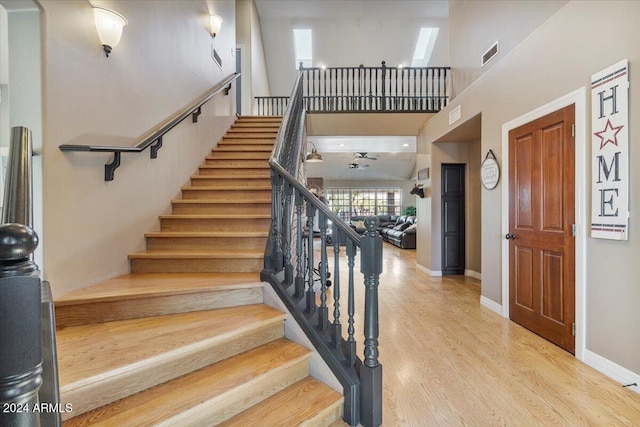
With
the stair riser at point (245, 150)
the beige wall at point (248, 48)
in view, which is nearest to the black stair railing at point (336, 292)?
the stair riser at point (245, 150)

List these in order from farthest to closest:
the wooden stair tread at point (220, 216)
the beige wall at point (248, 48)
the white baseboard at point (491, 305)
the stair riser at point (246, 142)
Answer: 1. the beige wall at point (248, 48)
2. the stair riser at point (246, 142)
3. the white baseboard at point (491, 305)
4. the wooden stair tread at point (220, 216)

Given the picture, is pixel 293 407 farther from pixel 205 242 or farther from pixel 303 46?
pixel 303 46

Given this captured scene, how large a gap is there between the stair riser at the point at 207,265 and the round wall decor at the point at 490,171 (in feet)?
9.07

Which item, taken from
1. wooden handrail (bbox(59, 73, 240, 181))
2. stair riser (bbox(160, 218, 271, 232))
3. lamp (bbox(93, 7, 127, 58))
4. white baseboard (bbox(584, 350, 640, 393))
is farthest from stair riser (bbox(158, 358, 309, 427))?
lamp (bbox(93, 7, 127, 58))

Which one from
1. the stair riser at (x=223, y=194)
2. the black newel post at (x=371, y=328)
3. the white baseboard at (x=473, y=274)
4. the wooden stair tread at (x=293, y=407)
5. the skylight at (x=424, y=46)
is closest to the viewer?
the wooden stair tread at (x=293, y=407)

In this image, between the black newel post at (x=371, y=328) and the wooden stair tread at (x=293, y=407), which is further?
the black newel post at (x=371, y=328)

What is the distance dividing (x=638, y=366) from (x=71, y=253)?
11.7ft

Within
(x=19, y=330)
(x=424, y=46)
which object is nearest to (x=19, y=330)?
(x=19, y=330)

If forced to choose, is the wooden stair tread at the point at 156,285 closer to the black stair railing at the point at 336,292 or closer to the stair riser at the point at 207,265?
the stair riser at the point at 207,265

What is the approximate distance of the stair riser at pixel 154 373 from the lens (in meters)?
1.17

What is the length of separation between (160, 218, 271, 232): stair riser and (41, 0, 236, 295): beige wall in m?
0.13

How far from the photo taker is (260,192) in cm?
329

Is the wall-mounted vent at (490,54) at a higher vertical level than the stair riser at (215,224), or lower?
higher

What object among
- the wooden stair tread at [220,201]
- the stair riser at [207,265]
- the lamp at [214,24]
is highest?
the lamp at [214,24]
